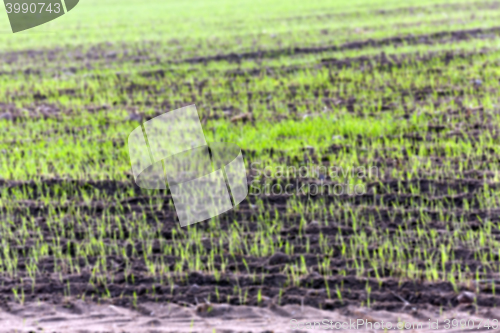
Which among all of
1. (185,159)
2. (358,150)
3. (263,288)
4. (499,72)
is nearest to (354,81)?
(499,72)

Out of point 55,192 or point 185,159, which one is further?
point 185,159

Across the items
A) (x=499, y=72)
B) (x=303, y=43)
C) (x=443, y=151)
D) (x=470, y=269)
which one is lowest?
(x=470, y=269)

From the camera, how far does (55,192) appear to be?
494 cm

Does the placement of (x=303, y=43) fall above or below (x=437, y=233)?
above

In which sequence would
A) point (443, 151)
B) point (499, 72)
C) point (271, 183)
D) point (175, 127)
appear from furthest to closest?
point (499, 72), point (175, 127), point (443, 151), point (271, 183)

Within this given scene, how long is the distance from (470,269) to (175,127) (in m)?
3.84

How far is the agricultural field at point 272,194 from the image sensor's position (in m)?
3.31

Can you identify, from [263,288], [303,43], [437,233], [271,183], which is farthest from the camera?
[303,43]

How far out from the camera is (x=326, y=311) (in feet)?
10.4

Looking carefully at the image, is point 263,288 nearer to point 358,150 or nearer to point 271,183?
point 271,183

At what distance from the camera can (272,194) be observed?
4.73 m

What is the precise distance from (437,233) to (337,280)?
910 mm

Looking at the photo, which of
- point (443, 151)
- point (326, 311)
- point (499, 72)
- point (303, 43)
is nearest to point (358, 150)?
point (443, 151)

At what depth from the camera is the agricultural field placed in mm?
3307
